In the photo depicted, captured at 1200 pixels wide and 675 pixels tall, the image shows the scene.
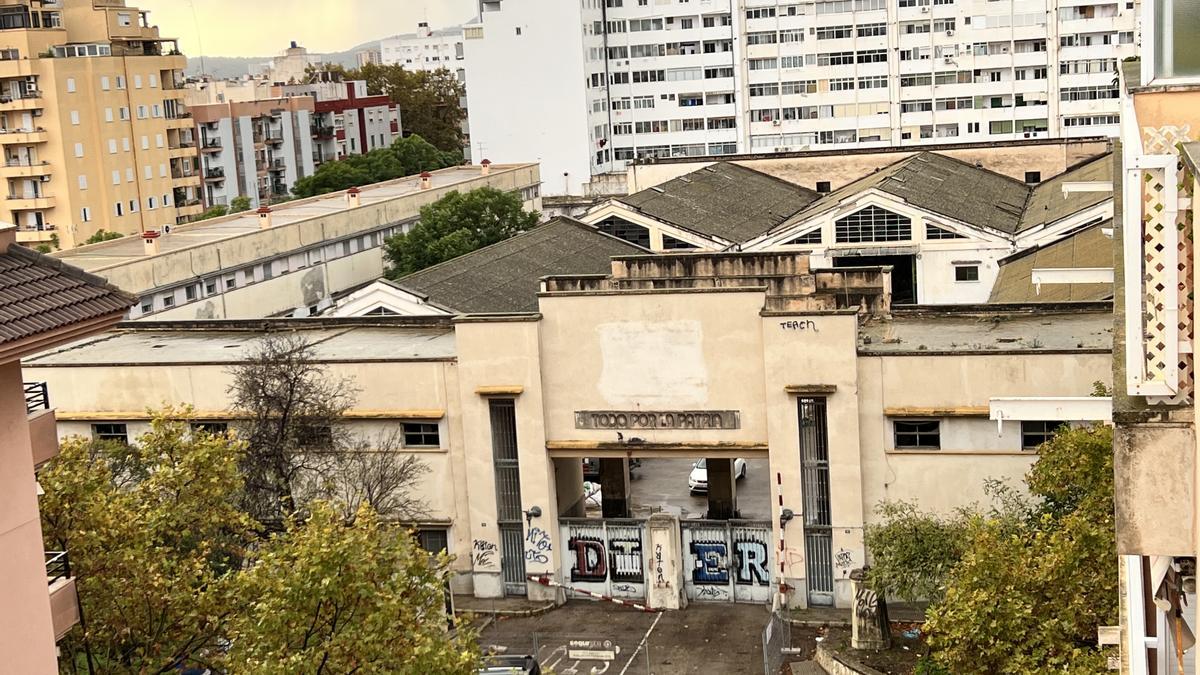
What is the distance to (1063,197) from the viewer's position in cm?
5703

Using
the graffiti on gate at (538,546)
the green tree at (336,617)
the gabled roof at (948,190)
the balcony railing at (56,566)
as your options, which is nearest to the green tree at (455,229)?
the gabled roof at (948,190)

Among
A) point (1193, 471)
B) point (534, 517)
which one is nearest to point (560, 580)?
point (534, 517)

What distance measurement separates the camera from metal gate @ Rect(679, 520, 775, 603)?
32500mm

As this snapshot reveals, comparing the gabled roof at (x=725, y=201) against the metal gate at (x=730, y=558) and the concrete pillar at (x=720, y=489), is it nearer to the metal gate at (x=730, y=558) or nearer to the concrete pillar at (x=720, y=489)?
the concrete pillar at (x=720, y=489)

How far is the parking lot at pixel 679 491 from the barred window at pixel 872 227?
11.5 meters

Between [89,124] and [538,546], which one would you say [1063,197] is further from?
[89,124]

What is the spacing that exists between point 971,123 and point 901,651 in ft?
234

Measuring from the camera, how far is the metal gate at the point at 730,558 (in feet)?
107

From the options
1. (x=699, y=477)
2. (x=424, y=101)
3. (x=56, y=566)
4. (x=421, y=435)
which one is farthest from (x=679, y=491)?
(x=424, y=101)

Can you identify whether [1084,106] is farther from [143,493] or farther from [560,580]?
[143,493]

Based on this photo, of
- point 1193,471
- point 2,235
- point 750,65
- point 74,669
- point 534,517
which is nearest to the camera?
point 1193,471

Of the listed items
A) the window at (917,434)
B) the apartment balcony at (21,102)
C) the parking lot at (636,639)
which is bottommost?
the parking lot at (636,639)

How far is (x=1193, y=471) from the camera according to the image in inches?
282

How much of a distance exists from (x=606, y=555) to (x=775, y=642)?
189 inches
